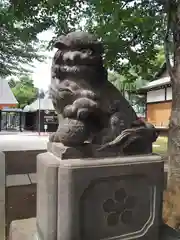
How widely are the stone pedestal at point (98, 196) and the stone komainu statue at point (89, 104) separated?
147mm

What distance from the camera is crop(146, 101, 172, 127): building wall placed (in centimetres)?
1619

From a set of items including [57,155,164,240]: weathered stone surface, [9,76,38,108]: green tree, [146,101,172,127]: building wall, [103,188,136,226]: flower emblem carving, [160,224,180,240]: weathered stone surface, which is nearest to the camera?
[57,155,164,240]: weathered stone surface

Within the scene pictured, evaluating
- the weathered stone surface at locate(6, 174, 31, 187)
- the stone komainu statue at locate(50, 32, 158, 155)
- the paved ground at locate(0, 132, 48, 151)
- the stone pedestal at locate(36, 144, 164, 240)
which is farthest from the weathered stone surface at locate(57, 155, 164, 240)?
the paved ground at locate(0, 132, 48, 151)

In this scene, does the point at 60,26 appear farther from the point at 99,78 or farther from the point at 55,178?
the point at 55,178

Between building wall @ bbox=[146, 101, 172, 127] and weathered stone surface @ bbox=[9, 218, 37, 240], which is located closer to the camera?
weathered stone surface @ bbox=[9, 218, 37, 240]

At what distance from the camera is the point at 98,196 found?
205 centimetres

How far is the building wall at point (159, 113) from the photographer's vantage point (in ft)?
53.1

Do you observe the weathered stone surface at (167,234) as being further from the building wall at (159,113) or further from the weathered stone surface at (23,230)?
the building wall at (159,113)

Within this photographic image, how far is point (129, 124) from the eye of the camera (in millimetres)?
2275

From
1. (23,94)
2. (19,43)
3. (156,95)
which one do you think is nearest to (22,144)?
(19,43)

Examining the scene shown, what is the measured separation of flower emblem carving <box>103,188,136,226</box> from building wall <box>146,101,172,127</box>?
14.3 metres

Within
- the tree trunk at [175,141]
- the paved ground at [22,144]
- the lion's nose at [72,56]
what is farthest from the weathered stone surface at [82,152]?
the paved ground at [22,144]

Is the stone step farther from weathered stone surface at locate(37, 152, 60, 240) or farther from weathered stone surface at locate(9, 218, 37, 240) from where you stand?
weathered stone surface at locate(37, 152, 60, 240)

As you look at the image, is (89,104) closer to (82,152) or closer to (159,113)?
(82,152)
